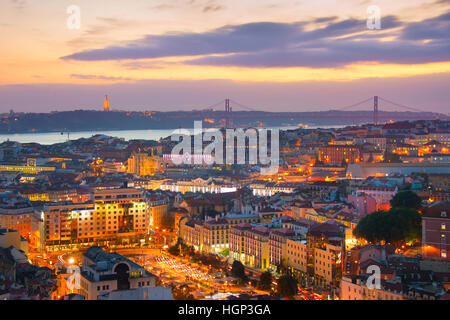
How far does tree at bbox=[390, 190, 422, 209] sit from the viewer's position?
36.9 feet

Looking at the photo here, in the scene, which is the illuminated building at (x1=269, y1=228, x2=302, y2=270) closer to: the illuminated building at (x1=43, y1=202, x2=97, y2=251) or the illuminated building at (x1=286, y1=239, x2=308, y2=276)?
the illuminated building at (x1=286, y1=239, x2=308, y2=276)

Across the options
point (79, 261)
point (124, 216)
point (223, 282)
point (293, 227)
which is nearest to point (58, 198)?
point (124, 216)

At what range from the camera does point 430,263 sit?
8.00 metres

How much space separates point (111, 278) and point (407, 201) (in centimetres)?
608

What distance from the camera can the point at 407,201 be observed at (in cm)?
1128

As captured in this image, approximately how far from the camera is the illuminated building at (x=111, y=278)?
22.1 ft

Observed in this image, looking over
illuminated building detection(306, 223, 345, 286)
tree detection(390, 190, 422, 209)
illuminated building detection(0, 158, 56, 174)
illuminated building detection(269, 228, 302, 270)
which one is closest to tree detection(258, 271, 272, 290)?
illuminated building detection(306, 223, 345, 286)

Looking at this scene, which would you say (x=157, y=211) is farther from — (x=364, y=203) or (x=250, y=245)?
(x=250, y=245)

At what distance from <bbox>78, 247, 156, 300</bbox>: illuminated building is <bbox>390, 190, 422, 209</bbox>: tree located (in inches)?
220

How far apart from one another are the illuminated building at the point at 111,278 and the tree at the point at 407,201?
18.3 feet

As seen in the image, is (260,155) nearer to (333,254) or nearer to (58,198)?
(58,198)

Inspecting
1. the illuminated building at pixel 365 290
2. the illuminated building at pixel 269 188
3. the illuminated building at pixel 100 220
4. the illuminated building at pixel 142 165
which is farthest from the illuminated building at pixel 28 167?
the illuminated building at pixel 365 290

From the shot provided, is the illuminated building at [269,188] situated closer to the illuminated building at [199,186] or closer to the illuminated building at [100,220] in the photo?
the illuminated building at [199,186]

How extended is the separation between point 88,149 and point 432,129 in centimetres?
1481
